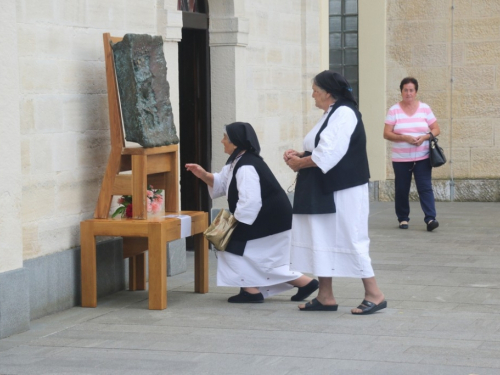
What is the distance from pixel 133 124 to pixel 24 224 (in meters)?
1.10

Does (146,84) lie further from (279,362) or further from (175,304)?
(279,362)

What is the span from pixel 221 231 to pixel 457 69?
8.59 meters

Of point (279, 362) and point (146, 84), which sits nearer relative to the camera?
point (279, 362)

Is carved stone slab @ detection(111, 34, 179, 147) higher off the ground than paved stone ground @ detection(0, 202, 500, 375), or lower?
higher

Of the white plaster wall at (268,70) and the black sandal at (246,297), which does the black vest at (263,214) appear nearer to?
the black sandal at (246,297)

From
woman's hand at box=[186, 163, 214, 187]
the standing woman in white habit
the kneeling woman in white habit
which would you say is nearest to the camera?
the standing woman in white habit

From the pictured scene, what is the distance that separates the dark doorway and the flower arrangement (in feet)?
8.55

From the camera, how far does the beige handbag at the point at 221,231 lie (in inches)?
308

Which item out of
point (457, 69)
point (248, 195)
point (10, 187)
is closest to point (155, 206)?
point (248, 195)

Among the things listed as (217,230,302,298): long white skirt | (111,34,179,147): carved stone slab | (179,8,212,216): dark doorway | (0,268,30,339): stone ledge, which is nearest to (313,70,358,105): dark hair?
(217,230,302,298): long white skirt

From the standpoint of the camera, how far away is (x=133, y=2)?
28.5 feet

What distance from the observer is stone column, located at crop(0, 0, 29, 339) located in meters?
6.70

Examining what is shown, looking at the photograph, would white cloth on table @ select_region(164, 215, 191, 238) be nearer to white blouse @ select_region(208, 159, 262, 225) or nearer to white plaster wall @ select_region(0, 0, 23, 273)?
white blouse @ select_region(208, 159, 262, 225)

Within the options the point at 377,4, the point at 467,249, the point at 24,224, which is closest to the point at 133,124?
the point at 24,224
